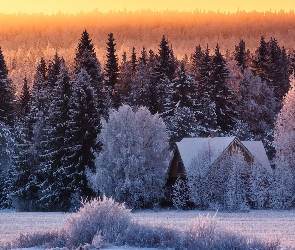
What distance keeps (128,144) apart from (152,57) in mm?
39414

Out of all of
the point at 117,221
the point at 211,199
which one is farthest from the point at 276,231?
the point at 211,199

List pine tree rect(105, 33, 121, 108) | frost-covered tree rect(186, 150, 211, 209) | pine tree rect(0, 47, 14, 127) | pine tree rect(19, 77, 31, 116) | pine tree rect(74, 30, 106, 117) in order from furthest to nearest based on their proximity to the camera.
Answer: pine tree rect(105, 33, 121, 108), pine tree rect(19, 77, 31, 116), pine tree rect(74, 30, 106, 117), pine tree rect(0, 47, 14, 127), frost-covered tree rect(186, 150, 211, 209)

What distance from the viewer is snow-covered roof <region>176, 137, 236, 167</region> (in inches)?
2041

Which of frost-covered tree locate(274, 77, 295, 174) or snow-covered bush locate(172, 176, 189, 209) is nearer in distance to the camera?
snow-covered bush locate(172, 176, 189, 209)

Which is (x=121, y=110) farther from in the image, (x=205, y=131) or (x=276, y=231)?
(x=276, y=231)

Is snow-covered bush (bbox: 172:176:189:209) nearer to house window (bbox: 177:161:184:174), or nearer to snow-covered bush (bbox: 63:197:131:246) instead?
house window (bbox: 177:161:184:174)

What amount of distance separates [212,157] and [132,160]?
21.1ft

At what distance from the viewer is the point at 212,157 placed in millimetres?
51531

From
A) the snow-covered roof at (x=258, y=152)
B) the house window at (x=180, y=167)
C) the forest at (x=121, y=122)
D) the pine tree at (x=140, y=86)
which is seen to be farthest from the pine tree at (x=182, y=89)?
the house window at (x=180, y=167)

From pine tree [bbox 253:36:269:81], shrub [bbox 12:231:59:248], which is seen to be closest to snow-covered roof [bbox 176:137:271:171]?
pine tree [bbox 253:36:269:81]

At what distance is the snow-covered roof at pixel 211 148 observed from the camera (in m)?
51.9

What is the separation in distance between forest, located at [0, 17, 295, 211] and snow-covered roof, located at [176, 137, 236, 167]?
5.01 feet

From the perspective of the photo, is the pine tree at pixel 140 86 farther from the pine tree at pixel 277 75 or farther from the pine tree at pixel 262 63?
the pine tree at pixel 277 75

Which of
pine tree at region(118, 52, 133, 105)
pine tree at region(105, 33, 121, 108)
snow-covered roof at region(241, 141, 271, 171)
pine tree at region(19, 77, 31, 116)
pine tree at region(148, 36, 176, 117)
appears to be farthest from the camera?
pine tree at region(118, 52, 133, 105)
